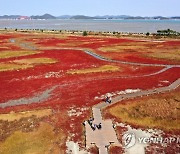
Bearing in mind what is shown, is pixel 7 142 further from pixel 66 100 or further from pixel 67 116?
pixel 66 100

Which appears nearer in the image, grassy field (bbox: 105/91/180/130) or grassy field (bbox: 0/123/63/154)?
grassy field (bbox: 0/123/63/154)

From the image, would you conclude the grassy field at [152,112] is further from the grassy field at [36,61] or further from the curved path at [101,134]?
the grassy field at [36,61]

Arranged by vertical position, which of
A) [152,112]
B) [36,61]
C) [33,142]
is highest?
[152,112]

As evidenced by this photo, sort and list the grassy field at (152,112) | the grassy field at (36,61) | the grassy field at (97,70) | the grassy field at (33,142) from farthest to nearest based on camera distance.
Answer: the grassy field at (36,61) < the grassy field at (97,70) < the grassy field at (152,112) < the grassy field at (33,142)

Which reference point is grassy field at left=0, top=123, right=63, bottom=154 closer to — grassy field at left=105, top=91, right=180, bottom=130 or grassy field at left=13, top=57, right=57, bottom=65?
grassy field at left=105, top=91, right=180, bottom=130

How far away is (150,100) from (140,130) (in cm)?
955

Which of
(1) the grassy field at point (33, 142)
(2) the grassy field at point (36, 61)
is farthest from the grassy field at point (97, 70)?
(1) the grassy field at point (33, 142)

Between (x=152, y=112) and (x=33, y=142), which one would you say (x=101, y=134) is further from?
(x=152, y=112)

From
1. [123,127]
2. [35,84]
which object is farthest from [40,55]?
[123,127]

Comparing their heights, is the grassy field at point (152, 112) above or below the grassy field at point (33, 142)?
above

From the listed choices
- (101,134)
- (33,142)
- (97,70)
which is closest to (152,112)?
(101,134)

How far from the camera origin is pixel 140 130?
3481cm

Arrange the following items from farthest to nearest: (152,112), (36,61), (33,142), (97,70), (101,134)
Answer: (36,61) → (97,70) → (152,112) → (101,134) → (33,142)

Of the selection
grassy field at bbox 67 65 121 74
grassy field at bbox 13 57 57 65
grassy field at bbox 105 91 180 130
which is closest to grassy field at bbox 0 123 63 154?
grassy field at bbox 105 91 180 130
